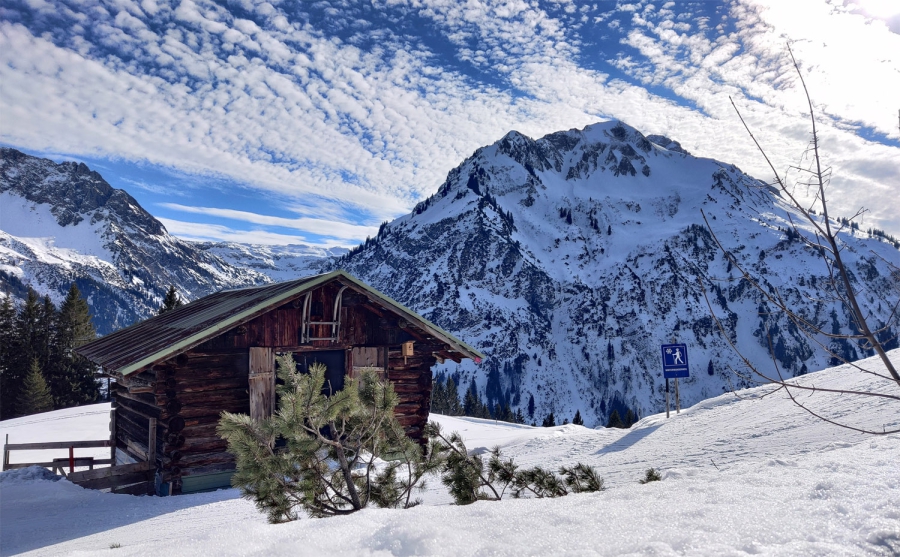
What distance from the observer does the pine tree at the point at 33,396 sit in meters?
40.7

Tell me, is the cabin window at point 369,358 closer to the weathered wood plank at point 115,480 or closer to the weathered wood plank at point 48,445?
the weathered wood plank at point 115,480

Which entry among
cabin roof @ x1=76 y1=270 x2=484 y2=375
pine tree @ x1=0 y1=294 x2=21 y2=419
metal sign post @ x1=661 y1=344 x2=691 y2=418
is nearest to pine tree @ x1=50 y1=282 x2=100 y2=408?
pine tree @ x1=0 y1=294 x2=21 y2=419

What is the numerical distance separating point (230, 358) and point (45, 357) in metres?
46.6

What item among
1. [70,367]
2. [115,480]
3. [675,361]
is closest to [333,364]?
[115,480]

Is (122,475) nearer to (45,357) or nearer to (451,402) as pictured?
(45,357)

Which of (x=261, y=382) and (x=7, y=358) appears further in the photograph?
(x=7, y=358)

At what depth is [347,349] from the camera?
13516 millimetres

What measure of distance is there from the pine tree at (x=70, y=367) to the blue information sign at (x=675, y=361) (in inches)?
1888

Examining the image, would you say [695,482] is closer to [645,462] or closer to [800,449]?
[800,449]

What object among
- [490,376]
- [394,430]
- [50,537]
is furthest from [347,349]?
[490,376]

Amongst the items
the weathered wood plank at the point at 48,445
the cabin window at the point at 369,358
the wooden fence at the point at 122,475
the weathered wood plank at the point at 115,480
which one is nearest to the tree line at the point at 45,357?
the weathered wood plank at the point at 48,445

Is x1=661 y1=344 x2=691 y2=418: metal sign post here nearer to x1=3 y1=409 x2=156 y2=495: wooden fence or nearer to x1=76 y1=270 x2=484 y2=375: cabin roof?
x1=76 y1=270 x2=484 y2=375: cabin roof

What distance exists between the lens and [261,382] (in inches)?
484

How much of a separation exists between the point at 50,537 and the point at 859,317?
10844 millimetres
